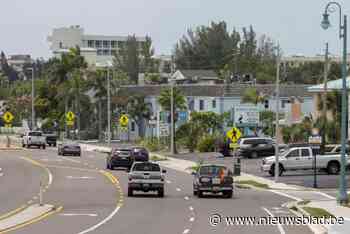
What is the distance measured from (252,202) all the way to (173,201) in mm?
3511

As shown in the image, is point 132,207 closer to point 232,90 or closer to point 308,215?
point 308,215

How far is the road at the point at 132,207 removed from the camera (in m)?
28.0

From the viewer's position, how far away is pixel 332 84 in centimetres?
8844

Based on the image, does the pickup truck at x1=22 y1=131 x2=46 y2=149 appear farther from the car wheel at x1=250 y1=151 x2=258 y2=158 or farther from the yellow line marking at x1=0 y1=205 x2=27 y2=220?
the yellow line marking at x1=0 y1=205 x2=27 y2=220

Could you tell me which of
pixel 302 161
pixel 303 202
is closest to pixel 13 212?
pixel 303 202

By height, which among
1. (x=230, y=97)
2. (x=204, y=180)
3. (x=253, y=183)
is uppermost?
(x=230, y=97)

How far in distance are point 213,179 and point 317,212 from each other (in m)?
8.68

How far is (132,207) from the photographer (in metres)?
36.8

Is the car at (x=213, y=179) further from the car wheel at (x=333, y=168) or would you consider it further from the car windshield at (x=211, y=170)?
the car wheel at (x=333, y=168)

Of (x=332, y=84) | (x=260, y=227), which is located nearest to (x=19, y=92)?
(x=332, y=84)

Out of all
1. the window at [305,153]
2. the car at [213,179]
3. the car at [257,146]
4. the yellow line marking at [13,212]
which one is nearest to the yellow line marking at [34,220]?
the yellow line marking at [13,212]

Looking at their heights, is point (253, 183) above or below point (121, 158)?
below

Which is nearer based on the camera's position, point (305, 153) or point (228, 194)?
point (228, 194)

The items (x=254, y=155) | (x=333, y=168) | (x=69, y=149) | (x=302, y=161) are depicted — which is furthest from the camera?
(x=69, y=149)
